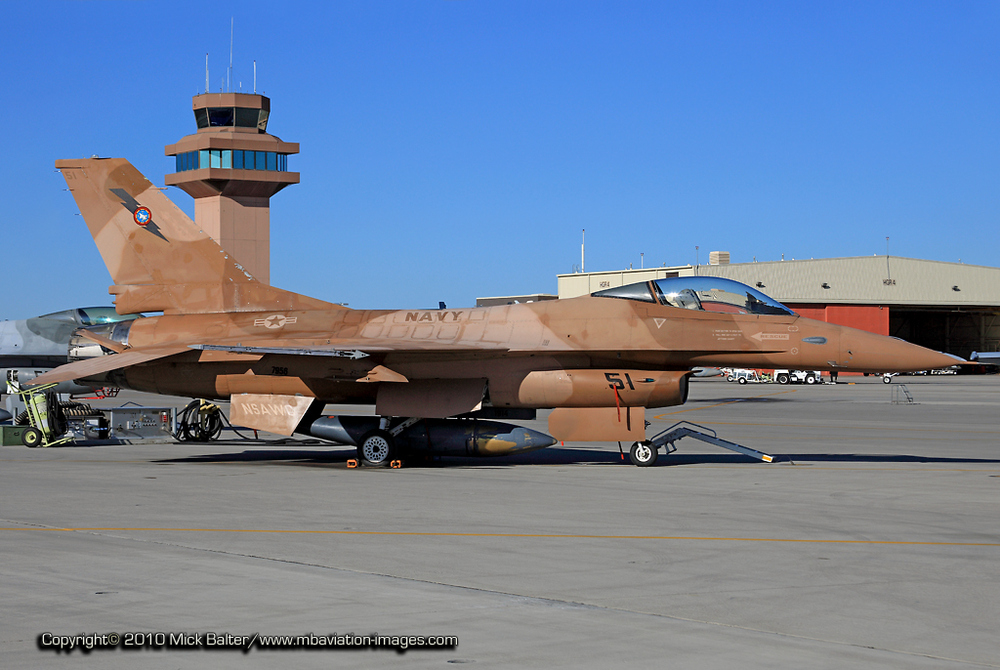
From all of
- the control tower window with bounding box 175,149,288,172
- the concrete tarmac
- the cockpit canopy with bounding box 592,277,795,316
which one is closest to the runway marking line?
the concrete tarmac

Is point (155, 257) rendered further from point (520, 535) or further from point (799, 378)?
point (799, 378)

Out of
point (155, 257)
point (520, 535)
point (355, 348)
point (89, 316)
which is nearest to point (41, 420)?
point (89, 316)

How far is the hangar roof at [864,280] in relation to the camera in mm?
74188

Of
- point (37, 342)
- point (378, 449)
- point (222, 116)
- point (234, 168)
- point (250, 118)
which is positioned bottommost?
point (378, 449)

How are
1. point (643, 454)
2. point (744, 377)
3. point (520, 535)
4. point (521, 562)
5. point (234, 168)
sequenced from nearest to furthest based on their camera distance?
point (521, 562), point (520, 535), point (643, 454), point (744, 377), point (234, 168)

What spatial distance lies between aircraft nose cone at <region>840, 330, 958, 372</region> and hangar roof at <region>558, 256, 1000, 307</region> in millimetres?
56718

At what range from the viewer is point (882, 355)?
52.1 feet

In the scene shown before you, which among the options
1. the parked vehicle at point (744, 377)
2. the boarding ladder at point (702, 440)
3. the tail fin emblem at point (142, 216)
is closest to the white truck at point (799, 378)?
the parked vehicle at point (744, 377)

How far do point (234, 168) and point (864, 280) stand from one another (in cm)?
5043

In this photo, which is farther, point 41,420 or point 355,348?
point 41,420

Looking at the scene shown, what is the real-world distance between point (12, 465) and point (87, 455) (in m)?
2.33

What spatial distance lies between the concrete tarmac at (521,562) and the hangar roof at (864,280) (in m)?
59.1

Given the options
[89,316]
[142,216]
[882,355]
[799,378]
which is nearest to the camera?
[882,355]

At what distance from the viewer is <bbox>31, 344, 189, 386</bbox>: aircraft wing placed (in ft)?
54.2
